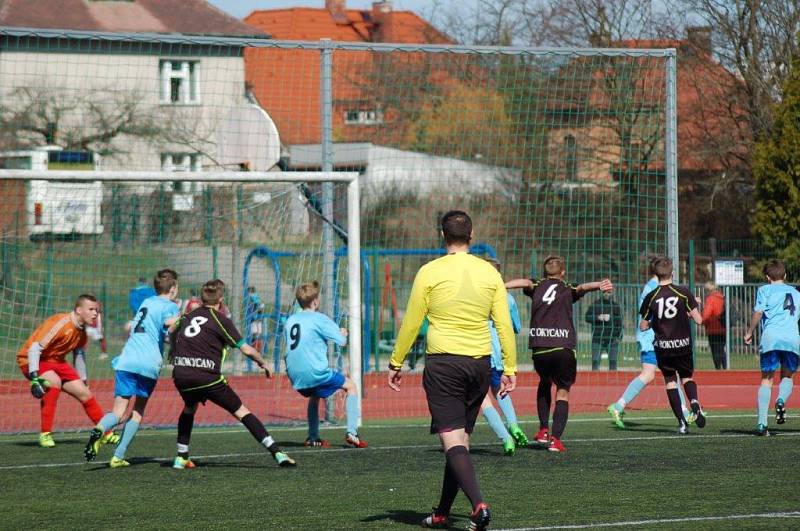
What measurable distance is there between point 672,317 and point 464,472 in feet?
19.2

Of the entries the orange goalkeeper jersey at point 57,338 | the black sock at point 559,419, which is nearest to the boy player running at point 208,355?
the black sock at point 559,419

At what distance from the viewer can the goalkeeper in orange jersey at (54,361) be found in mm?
12133

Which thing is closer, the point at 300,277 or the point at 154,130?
the point at 300,277

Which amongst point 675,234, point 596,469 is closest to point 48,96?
point 675,234

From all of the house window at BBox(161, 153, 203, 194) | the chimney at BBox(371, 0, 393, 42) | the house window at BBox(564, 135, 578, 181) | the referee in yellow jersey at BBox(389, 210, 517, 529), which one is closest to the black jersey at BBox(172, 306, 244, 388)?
the referee in yellow jersey at BBox(389, 210, 517, 529)

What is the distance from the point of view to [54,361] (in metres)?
12.5

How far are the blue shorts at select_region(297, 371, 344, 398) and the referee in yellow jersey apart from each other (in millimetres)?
4451

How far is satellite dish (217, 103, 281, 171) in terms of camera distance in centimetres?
1636

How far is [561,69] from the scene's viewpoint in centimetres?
Answer: 1823

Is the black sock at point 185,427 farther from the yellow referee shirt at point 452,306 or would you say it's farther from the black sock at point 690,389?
the black sock at point 690,389

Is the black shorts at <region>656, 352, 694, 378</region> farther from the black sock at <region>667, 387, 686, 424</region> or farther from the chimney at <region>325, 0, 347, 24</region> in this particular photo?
the chimney at <region>325, 0, 347, 24</region>

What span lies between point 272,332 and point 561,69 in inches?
230

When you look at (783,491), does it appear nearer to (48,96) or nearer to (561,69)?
(561,69)

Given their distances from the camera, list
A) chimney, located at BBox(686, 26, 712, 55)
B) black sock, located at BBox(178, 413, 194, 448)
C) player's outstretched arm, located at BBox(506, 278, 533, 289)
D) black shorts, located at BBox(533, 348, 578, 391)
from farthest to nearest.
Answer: chimney, located at BBox(686, 26, 712, 55) < black shorts, located at BBox(533, 348, 578, 391) < player's outstretched arm, located at BBox(506, 278, 533, 289) < black sock, located at BBox(178, 413, 194, 448)
